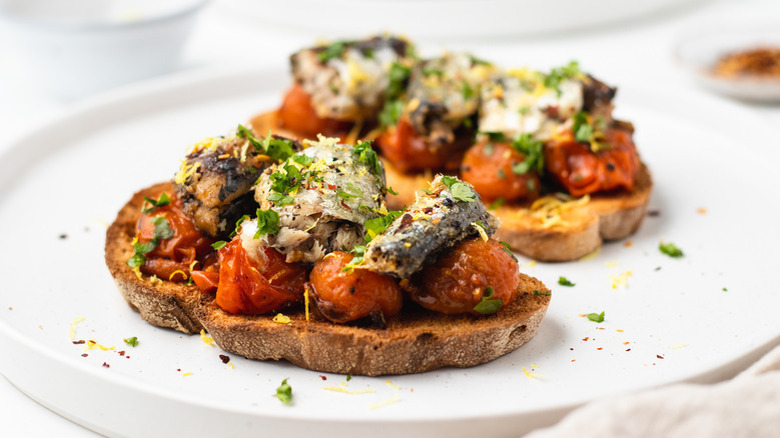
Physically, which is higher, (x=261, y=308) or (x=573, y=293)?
(x=261, y=308)

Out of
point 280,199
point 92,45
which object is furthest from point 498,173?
point 92,45

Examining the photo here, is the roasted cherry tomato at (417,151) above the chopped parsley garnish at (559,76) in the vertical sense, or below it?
below

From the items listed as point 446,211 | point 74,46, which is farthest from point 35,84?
point 446,211

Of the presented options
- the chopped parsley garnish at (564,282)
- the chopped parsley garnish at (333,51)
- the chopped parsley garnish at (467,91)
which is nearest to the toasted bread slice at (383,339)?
the chopped parsley garnish at (564,282)

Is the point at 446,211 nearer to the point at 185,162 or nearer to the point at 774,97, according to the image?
the point at 185,162

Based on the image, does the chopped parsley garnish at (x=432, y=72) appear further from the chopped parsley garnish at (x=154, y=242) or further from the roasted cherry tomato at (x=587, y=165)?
the chopped parsley garnish at (x=154, y=242)

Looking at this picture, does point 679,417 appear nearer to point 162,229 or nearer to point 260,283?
point 260,283

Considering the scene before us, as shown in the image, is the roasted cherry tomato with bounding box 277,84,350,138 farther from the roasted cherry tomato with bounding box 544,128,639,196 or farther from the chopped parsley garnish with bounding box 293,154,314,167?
the chopped parsley garnish with bounding box 293,154,314,167
